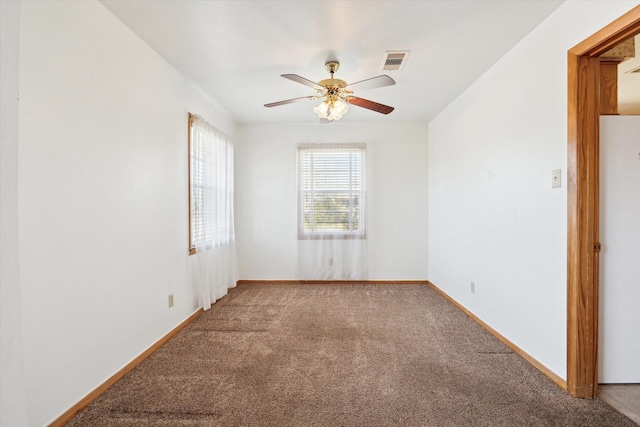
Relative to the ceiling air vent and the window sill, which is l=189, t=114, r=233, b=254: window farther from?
the ceiling air vent

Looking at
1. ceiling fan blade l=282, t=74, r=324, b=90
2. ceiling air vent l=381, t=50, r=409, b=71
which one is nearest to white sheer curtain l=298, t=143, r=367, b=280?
ceiling air vent l=381, t=50, r=409, b=71

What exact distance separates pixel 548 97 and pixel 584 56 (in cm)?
30

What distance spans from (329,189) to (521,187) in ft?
8.99

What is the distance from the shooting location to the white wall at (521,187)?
1.97 meters

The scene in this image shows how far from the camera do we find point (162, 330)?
2629mm

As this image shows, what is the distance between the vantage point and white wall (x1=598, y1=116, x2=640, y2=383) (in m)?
1.89

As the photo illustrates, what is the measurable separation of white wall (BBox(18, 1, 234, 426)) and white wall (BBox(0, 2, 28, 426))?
112 cm

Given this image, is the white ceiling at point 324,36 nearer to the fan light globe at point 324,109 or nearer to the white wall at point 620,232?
the fan light globe at point 324,109

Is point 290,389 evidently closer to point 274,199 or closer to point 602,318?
point 602,318

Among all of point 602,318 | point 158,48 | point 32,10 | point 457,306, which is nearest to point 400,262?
point 457,306

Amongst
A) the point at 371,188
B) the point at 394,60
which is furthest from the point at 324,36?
the point at 371,188

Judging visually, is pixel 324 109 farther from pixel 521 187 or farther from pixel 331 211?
pixel 331 211

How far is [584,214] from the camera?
182cm

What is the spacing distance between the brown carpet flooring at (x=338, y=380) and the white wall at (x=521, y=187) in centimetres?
33
